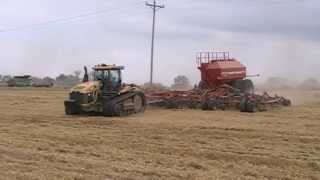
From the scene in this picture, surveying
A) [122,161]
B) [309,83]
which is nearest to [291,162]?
[122,161]

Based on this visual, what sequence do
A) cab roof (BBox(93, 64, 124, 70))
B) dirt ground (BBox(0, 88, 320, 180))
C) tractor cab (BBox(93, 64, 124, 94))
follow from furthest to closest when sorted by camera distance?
cab roof (BBox(93, 64, 124, 70)) < tractor cab (BBox(93, 64, 124, 94)) < dirt ground (BBox(0, 88, 320, 180))

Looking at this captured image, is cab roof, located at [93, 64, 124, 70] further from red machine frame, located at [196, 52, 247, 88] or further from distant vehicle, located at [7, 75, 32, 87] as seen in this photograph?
distant vehicle, located at [7, 75, 32, 87]

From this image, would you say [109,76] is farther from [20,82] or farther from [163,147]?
[20,82]

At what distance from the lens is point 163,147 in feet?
48.1

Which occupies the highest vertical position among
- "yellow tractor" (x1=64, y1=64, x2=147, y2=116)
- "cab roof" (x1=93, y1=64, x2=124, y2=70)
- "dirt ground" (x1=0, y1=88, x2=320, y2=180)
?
"cab roof" (x1=93, y1=64, x2=124, y2=70)

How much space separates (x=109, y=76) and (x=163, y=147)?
441 inches

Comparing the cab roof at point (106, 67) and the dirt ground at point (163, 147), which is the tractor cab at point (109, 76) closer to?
the cab roof at point (106, 67)

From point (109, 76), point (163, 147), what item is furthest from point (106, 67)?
point (163, 147)

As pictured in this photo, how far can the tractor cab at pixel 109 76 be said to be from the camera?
82.9 ft

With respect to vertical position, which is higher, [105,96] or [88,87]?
[88,87]

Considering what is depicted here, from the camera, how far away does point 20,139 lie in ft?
54.1

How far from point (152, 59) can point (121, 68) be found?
32.0 metres

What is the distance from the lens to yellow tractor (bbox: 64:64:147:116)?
24.6 metres

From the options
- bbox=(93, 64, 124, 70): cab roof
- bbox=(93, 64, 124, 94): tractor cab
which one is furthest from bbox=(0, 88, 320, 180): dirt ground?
bbox=(93, 64, 124, 70): cab roof
